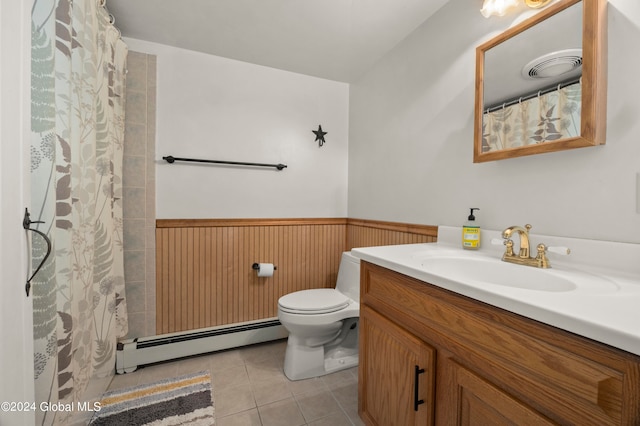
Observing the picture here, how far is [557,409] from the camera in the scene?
536 millimetres

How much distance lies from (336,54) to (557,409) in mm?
2114

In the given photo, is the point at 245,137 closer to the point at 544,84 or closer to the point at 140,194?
the point at 140,194

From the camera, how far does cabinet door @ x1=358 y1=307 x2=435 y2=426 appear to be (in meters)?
0.86

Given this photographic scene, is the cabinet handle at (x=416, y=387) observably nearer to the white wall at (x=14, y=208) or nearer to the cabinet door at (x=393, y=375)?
the cabinet door at (x=393, y=375)

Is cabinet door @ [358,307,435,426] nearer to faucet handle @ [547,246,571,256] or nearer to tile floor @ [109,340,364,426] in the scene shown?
tile floor @ [109,340,364,426]

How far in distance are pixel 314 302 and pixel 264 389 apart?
1.83 feet

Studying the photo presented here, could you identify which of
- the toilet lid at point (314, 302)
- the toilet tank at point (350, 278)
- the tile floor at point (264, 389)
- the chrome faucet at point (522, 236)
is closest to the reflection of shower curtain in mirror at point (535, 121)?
the chrome faucet at point (522, 236)

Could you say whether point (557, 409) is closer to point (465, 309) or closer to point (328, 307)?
point (465, 309)

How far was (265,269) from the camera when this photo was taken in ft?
6.72

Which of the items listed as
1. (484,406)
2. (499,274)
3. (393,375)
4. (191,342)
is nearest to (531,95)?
(499,274)

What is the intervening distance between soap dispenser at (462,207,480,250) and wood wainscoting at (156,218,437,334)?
0.36 metres

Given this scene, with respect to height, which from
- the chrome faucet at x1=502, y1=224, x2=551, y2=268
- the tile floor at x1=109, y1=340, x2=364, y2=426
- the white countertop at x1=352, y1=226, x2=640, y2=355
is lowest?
the tile floor at x1=109, y1=340, x2=364, y2=426

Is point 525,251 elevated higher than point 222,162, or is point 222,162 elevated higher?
point 222,162

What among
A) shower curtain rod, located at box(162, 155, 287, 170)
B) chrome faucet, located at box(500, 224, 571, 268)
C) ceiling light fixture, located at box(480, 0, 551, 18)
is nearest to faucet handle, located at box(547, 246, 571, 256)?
chrome faucet, located at box(500, 224, 571, 268)
